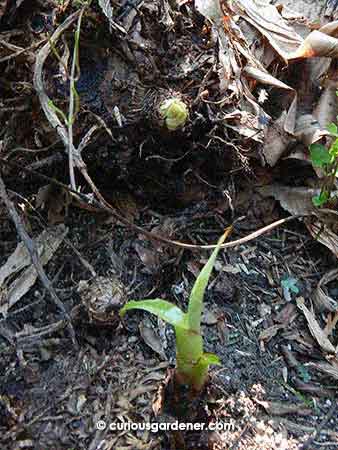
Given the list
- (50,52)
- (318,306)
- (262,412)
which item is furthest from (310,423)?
(50,52)

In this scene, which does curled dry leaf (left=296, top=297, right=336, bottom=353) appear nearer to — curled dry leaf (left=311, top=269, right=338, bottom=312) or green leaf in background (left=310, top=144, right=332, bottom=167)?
curled dry leaf (left=311, top=269, right=338, bottom=312)

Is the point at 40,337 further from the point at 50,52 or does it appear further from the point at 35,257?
the point at 50,52

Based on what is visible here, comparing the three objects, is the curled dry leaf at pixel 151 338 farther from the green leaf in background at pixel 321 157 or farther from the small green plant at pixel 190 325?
the green leaf in background at pixel 321 157

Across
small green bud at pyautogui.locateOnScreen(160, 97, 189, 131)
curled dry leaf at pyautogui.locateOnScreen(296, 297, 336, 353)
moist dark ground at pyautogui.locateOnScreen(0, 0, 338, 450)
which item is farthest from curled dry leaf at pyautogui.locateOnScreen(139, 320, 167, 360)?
small green bud at pyautogui.locateOnScreen(160, 97, 189, 131)

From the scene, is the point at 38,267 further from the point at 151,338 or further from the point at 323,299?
the point at 323,299

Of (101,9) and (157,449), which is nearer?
(157,449)

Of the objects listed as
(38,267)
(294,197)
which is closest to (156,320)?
(38,267)
